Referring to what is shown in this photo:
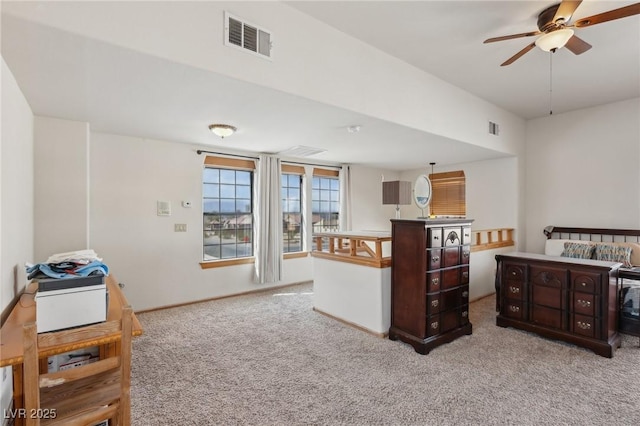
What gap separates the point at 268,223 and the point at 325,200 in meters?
1.54

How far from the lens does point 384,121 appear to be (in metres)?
3.22

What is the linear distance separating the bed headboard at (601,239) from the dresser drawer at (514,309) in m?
1.70

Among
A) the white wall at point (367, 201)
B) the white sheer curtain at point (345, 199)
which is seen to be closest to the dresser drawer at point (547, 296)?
the white sheer curtain at point (345, 199)

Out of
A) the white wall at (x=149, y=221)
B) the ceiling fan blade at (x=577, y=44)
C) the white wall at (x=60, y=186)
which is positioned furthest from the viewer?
the white wall at (x=149, y=221)

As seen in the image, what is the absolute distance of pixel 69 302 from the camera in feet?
5.58

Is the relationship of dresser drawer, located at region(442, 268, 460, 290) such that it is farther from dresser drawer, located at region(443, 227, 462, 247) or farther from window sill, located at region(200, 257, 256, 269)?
window sill, located at region(200, 257, 256, 269)

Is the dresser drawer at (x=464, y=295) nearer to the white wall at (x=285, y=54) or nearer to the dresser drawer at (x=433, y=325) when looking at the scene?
the dresser drawer at (x=433, y=325)

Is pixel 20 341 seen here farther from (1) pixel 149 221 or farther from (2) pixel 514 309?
(2) pixel 514 309

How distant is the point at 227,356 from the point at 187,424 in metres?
0.92

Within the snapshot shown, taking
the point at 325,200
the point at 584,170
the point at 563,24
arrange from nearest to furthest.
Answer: the point at 563,24, the point at 584,170, the point at 325,200

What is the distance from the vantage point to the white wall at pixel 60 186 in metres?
2.80

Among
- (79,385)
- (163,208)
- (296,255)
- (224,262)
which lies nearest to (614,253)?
Result: (296,255)

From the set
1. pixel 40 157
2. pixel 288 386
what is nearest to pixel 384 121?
pixel 288 386

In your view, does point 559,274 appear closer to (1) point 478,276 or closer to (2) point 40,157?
(1) point 478,276
